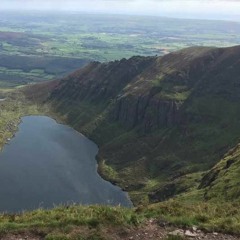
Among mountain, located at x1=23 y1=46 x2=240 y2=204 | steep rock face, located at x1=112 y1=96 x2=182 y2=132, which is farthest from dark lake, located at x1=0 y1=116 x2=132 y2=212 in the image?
steep rock face, located at x1=112 y1=96 x2=182 y2=132

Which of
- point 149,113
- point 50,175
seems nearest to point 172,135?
point 149,113

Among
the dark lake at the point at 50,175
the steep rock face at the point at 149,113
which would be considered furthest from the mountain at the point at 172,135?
the dark lake at the point at 50,175

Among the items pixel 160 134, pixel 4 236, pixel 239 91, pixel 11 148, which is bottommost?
pixel 11 148

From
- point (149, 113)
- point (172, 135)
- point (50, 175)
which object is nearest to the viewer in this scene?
point (50, 175)

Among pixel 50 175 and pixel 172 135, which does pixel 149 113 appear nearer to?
pixel 172 135

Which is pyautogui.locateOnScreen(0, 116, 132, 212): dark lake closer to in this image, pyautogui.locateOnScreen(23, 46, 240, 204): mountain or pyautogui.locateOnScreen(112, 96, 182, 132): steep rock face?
pyautogui.locateOnScreen(23, 46, 240, 204): mountain

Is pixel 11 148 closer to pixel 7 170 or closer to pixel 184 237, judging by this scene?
pixel 7 170

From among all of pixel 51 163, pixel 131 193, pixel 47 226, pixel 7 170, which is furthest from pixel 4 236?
pixel 51 163

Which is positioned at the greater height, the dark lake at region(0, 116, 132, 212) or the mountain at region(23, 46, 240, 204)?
the mountain at region(23, 46, 240, 204)

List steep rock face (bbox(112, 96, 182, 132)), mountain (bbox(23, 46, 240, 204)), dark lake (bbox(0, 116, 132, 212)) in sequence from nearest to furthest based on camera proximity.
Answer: dark lake (bbox(0, 116, 132, 212)) → mountain (bbox(23, 46, 240, 204)) → steep rock face (bbox(112, 96, 182, 132))
